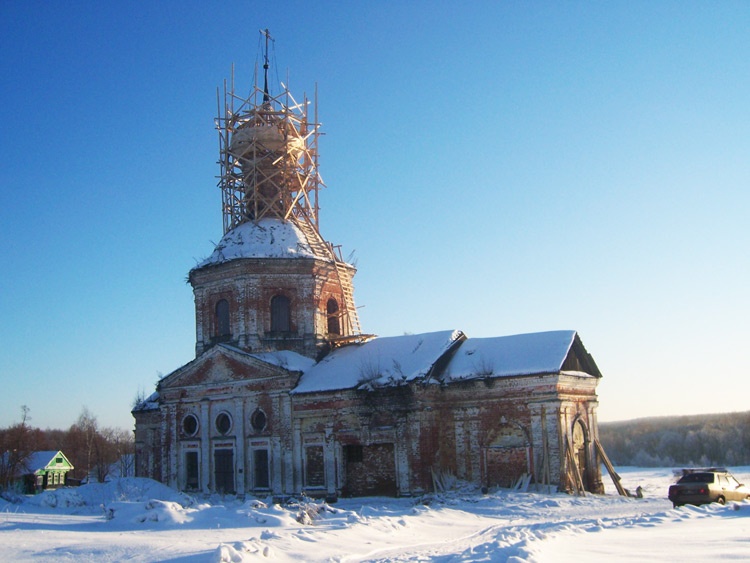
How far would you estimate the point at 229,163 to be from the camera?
30.1 m

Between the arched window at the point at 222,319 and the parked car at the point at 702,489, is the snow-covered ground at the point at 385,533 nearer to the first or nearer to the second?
the parked car at the point at 702,489

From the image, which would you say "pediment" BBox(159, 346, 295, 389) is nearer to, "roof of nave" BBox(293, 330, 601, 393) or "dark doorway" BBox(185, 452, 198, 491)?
"roof of nave" BBox(293, 330, 601, 393)

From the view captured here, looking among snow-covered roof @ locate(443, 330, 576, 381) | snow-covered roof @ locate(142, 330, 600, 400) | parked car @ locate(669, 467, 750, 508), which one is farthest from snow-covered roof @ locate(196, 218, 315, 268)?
parked car @ locate(669, 467, 750, 508)

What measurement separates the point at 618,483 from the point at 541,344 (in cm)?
451

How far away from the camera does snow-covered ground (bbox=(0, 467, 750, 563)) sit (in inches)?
398

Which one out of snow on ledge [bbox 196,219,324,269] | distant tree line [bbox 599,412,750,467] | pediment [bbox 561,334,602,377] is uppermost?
snow on ledge [bbox 196,219,324,269]

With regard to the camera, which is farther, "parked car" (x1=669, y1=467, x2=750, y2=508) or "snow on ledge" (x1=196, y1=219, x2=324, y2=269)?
"snow on ledge" (x1=196, y1=219, x2=324, y2=269)

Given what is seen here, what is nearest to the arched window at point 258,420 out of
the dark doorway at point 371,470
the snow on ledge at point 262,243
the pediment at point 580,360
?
the dark doorway at point 371,470

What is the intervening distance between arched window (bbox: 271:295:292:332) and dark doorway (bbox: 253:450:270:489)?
4.20 meters

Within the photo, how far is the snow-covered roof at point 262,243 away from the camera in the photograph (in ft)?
87.8

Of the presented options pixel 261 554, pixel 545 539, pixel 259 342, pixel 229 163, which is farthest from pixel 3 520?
pixel 229 163

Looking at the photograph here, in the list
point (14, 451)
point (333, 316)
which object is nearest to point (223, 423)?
point (333, 316)

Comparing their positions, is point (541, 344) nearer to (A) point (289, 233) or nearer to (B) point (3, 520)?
(A) point (289, 233)

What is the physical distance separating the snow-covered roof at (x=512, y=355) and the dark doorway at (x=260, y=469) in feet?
21.2
